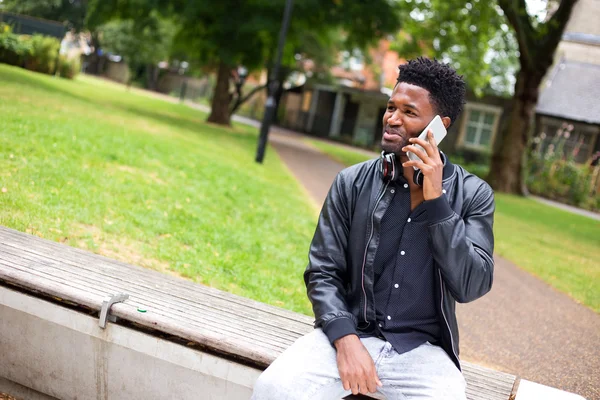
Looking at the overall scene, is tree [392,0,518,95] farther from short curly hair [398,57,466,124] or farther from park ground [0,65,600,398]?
short curly hair [398,57,466,124]

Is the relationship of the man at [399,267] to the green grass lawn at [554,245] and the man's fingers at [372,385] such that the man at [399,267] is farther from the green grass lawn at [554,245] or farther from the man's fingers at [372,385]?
the green grass lawn at [554,245]

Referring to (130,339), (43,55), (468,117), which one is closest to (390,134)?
(130,339)

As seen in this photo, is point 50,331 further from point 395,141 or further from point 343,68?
point 343,68

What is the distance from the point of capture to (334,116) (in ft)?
148

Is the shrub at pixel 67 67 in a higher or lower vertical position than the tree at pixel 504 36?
lower

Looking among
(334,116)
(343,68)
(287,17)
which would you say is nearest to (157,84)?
(343,68)

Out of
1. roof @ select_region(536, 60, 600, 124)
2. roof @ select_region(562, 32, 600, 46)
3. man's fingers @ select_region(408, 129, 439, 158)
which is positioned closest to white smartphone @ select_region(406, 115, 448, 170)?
man's fingers @ select_region(408, 129, 439, 158)

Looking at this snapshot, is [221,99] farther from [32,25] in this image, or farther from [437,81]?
[437,81]

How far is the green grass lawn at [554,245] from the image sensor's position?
32.5 feet

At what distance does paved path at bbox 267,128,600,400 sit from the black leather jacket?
8.71 ft

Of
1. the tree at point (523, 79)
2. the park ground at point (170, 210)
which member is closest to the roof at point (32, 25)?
the park ground at point (170, 210)

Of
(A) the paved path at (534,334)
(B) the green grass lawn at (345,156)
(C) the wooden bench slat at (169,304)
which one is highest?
(C) the wooden bench slat at (169,304)

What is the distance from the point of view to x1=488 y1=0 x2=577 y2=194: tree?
22266mm

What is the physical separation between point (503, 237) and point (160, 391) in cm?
1123
